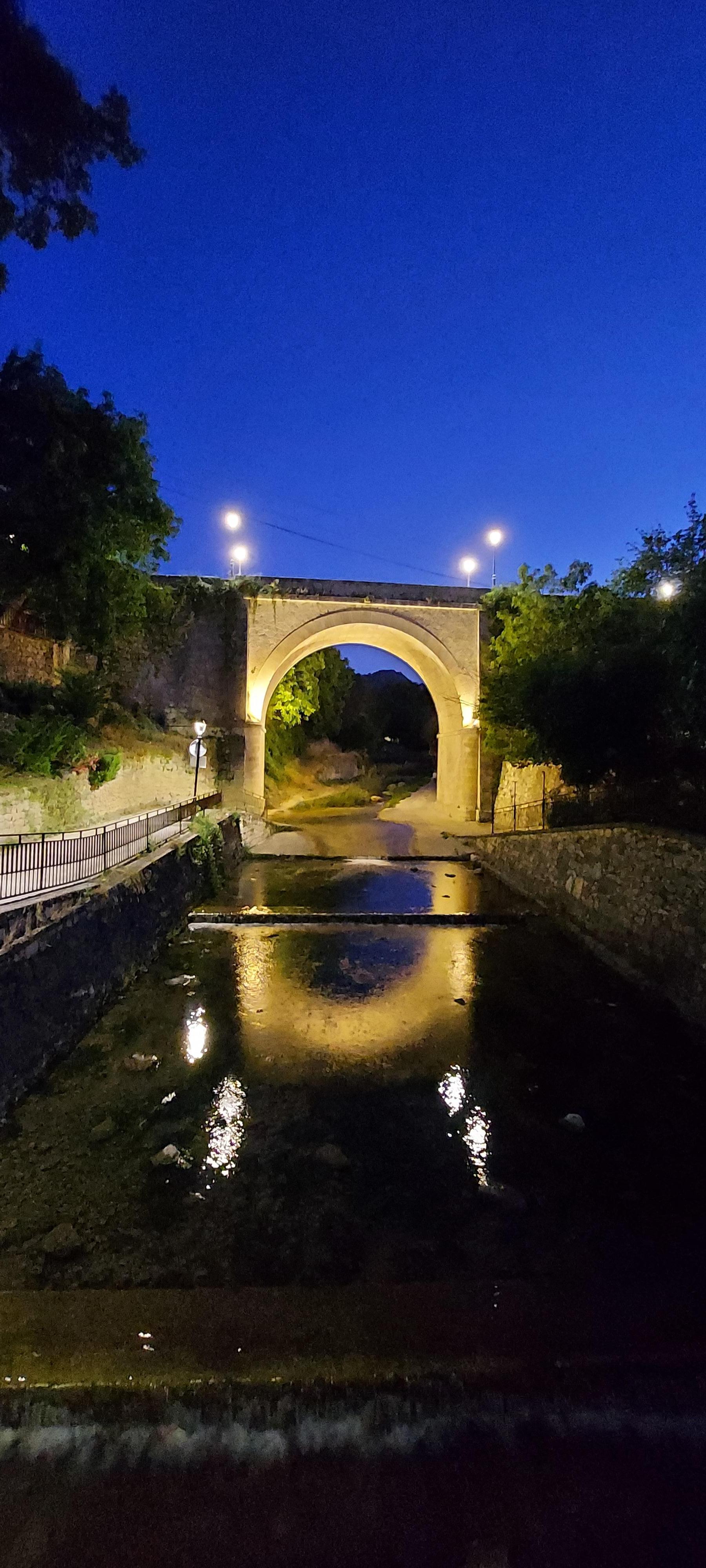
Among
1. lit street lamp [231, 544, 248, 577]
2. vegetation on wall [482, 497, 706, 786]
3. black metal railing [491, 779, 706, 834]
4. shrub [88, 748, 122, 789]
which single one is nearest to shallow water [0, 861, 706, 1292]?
black metal railing [491, 779, 706, 834]

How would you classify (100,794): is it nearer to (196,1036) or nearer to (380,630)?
(196,1036)

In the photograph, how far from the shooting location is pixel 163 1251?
3227 millimetres

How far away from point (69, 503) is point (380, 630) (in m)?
13.8

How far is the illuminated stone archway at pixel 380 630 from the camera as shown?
2203cm

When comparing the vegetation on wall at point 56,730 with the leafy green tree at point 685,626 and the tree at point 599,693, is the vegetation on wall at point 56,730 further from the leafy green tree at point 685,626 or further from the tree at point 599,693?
the leafy green tree at point 685,626

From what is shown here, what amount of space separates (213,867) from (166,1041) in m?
7.09

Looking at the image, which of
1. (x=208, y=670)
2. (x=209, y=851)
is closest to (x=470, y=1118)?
(x=209, y=851)

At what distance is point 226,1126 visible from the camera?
4402mm

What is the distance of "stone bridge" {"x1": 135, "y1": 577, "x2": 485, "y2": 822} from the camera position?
21.9m

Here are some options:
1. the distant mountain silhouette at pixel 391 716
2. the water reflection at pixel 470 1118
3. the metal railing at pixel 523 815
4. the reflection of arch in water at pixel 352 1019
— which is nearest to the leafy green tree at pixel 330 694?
the distant mountain silhouette at pixel 391 716

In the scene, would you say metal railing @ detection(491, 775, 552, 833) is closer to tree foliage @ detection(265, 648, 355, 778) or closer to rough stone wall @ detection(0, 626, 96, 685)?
tree foliage @ detection(265, 648, 355, 778)

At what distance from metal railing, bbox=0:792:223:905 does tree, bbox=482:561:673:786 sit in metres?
7.21

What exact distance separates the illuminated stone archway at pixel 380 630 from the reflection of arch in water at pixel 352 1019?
48.1 feet

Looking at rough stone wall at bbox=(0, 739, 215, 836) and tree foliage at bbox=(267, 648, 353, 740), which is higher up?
tree foliage at bbox=(267, 648, 353, 740)
